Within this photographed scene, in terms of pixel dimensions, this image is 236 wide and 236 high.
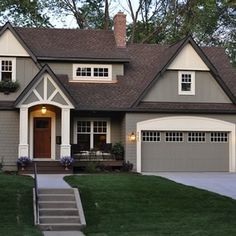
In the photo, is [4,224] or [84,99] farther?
[84,99]

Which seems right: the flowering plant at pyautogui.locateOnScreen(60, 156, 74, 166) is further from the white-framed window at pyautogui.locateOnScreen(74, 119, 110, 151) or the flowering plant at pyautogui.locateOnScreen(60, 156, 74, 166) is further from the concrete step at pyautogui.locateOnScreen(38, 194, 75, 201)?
the concrete step at pyautogui.locateOnScreen(38, 194, 75, 201)

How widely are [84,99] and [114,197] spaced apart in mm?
11640

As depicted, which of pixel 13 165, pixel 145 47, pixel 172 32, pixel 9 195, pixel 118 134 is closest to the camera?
pixel 9 195

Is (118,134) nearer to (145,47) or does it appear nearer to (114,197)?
(145,47)

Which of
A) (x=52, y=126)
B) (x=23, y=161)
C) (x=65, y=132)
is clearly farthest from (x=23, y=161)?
(x=52, y=126)

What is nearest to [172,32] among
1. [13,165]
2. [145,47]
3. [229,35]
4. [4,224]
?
[229,35]

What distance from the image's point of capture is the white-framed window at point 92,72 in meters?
29.8

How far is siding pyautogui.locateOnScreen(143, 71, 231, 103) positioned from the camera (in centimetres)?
2886

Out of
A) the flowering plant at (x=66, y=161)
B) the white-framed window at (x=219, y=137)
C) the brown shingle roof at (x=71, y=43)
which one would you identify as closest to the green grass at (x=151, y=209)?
the flowering plant at (x=66, y=161)

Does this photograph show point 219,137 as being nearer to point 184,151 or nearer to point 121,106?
point 184,151

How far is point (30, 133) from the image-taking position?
92.1ft

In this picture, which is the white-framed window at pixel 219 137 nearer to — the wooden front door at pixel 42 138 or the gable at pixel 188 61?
the gable at pixel 188 61

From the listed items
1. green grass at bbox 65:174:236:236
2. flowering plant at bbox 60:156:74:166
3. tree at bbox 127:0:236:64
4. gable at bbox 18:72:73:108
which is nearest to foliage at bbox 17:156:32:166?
flowering plant at bbox 60:156:74:166

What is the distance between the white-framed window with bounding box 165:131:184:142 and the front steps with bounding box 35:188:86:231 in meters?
12.0
